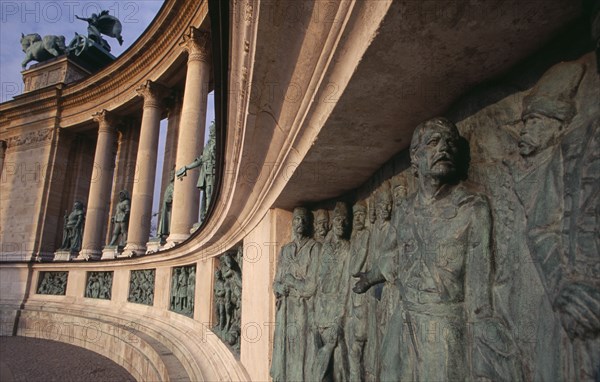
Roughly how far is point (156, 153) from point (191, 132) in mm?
5111

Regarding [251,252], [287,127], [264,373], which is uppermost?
[287,127]

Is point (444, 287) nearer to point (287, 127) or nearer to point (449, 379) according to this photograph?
point (449, 379)

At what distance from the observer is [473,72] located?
1.85 metres

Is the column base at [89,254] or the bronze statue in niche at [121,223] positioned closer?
the column base at [89,254]

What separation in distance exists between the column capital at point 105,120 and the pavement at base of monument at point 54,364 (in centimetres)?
1187

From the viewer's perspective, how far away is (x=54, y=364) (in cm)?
1109

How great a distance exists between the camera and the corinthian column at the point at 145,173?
16375 mm

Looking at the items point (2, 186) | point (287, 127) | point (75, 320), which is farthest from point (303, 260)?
point (2, 186)

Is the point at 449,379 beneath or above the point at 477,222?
beneath

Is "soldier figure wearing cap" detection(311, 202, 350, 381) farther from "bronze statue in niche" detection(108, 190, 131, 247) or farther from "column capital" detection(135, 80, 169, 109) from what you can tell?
"bronze statue in niche" detection(108, 190, 131, 247)

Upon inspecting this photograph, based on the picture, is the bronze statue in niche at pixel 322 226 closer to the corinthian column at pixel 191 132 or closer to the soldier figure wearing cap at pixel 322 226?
the soldier figure wearing cap at pixel 322 226

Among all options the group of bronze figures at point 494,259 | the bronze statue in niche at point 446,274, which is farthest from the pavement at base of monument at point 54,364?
the bronze statue in niche at point 446,274

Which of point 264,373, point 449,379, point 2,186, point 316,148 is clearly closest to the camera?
point 449,379

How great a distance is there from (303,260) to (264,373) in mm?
1572
